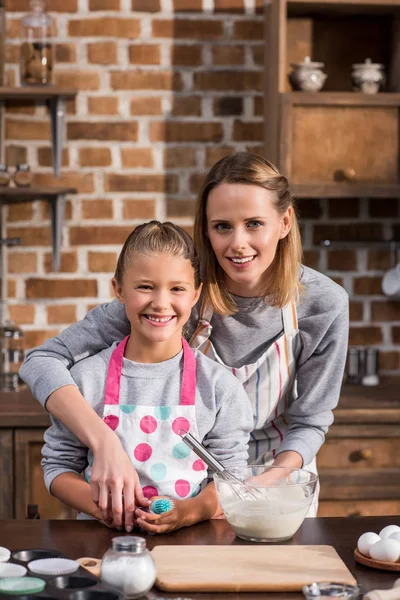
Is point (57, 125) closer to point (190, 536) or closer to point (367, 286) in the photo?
point (367, 286)

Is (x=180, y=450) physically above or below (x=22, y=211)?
below

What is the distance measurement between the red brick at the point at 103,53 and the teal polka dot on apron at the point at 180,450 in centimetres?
173

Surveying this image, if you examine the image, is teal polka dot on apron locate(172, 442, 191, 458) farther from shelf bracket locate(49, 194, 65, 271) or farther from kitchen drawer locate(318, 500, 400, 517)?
shelf bracket locate(49, 194, 65, 271)

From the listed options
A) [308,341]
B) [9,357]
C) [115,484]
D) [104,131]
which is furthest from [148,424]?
[104,131]

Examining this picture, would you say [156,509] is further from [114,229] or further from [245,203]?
[114,229]

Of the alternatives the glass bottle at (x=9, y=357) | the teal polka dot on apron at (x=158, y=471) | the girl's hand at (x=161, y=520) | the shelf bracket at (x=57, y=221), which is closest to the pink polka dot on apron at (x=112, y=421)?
the teal polka dot on apron at (x=158, y=471)

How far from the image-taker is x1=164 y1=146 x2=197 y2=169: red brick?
9.72ft

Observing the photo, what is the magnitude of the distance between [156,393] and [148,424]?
7 cm

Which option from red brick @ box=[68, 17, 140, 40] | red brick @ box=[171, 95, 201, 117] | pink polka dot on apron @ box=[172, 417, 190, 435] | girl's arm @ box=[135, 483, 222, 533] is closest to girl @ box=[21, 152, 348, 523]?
pink polka dot on apron @ box=[172, 417, 190, 435]

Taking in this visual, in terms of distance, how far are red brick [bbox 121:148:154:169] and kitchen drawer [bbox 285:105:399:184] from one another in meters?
0.51

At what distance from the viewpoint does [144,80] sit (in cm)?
294

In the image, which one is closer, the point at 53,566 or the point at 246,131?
the point at 53,566

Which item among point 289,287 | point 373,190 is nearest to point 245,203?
point 289,287

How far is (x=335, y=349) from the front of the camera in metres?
1.93
